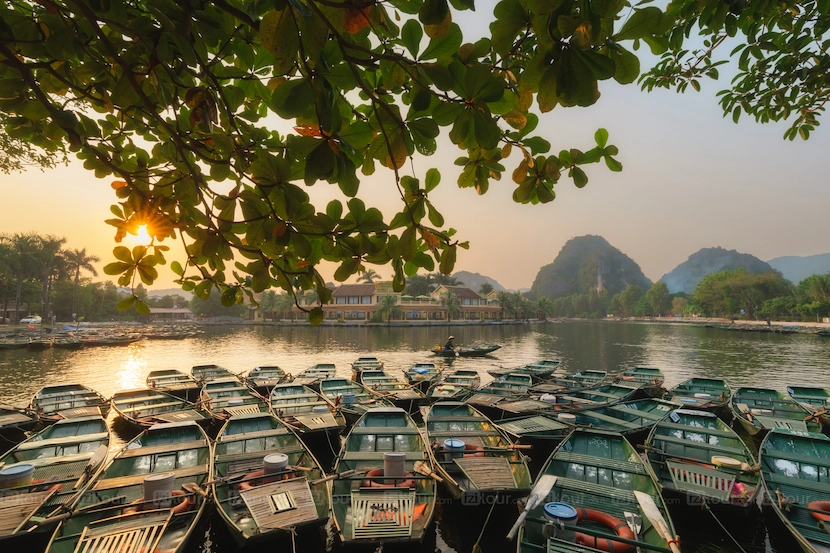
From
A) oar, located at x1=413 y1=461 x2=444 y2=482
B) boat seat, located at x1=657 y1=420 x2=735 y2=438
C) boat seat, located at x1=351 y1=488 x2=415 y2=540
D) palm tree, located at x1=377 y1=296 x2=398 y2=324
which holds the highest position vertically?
palm tree, located at x1=377 y1=296 x2=398 y2=324

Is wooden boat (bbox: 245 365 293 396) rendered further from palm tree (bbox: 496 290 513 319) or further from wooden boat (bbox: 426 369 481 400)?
palm tree (bbox: 496 290 513 319)

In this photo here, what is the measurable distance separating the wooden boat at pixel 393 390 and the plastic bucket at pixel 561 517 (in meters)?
8.74

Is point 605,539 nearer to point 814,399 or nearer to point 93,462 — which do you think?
point 93,462

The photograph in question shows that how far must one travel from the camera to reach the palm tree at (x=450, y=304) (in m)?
75.2

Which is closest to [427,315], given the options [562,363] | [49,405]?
[562,363]

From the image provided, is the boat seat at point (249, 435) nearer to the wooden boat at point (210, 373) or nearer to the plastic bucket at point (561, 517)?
the plastic bucket at point (561, 517)

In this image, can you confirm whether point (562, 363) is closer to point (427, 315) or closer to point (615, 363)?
point (615, 363)

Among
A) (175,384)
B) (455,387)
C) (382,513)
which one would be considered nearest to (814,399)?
(455,387)

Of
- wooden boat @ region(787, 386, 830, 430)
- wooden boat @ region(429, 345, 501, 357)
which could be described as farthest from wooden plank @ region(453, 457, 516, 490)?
wooden boat @ region(429, 345, 501, 357)

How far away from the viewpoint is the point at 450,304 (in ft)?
246

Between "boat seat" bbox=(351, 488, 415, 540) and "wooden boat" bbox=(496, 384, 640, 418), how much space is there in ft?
22.2

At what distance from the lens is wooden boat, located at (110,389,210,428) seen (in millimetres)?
12148

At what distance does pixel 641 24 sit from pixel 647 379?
23.2 m

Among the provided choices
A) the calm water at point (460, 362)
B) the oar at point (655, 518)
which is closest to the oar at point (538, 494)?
the calm water at point (460, 362)
